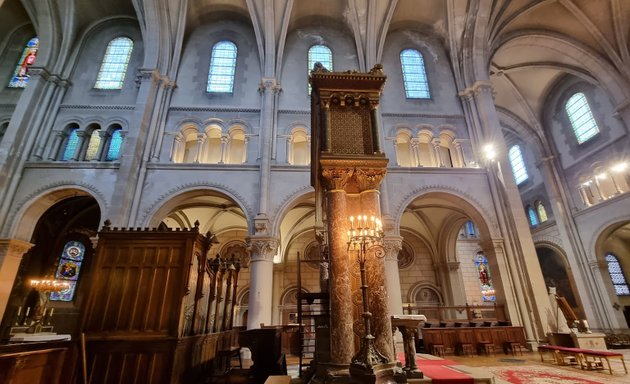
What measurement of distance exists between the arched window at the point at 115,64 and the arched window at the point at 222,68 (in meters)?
3.66

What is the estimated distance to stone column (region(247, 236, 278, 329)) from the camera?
32.7 ft

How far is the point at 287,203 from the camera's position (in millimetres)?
11273

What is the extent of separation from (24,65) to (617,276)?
1194 inches

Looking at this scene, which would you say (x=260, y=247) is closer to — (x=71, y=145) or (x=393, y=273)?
(x=393, y=273)

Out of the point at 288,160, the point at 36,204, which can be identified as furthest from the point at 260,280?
the point at 36,204

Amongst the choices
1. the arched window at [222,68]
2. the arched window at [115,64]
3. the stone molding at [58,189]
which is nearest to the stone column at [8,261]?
the stone molding at [58,189]

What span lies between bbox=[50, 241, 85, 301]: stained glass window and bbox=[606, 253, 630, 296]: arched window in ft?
85.7

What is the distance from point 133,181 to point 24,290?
7313 millimetres

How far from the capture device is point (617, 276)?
1645 centimetres

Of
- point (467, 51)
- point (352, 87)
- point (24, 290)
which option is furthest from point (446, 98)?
point (24, 290)

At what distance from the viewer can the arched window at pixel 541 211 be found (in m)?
17.7

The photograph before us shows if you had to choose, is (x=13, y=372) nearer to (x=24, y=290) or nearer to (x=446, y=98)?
(x=24, y=290)

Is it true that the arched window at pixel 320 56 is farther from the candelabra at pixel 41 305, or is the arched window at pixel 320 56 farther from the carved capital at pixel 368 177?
the candelabra at pixel 41 305

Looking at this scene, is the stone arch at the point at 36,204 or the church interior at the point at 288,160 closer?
the church interior at the point at 288,160
